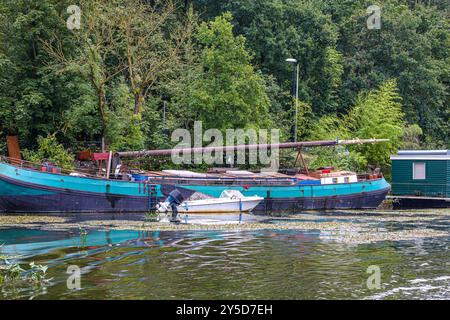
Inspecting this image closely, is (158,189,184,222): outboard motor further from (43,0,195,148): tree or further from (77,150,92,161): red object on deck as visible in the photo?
(77,150,92,161): red object on deck

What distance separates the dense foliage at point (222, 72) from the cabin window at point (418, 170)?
7.76 m

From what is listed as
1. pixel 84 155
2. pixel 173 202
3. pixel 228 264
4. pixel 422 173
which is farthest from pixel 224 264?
pixel 422 173

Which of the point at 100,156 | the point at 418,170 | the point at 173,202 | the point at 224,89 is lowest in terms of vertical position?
the point at 173,202

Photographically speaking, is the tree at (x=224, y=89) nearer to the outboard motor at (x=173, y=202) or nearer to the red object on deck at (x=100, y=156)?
the red object on deck at (x=100, y=156)

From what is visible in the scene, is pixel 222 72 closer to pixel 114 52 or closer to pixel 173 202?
pixel 114 52

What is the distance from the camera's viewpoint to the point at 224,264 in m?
20.7

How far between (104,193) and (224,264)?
18232 mm

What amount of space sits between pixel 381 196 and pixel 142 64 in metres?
20.3

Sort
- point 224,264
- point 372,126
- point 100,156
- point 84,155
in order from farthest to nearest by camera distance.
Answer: point 372,126
point 84,155
point 100,156
point 224,264

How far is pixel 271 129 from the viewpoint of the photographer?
176ft

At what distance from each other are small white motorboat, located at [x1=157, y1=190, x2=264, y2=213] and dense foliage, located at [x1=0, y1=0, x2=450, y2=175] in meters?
11.4

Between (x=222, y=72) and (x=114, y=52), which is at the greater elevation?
(x=114, y=52)

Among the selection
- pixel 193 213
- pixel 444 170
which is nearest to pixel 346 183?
pixel 444 170

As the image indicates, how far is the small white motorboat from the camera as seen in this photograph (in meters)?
37.2
